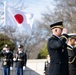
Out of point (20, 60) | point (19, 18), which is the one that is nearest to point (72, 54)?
point (19, 18)

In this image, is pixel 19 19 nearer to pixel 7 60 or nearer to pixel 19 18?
pixel 19 18

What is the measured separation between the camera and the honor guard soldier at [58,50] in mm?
7500

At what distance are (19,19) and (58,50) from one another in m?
4.76

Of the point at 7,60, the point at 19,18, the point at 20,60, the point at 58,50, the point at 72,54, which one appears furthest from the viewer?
the point at 20,60

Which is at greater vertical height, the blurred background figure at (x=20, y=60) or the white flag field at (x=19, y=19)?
the white flag field at (x=19, y=19)

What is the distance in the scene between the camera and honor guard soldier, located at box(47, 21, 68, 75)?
24.6 feet

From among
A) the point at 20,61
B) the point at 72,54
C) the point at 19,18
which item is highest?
the point at 19,18

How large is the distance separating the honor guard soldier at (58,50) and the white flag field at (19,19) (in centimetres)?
446

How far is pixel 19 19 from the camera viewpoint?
1213cm

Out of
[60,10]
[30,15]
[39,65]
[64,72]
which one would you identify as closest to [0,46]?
[60,10]

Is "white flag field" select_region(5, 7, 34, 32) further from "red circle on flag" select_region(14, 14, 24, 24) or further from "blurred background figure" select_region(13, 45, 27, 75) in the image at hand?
"blurred background figure" select_region(13, 45, 27, 75)

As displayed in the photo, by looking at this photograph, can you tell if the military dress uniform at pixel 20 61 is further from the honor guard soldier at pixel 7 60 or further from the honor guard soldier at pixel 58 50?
the honor guard soldier at pixel 58 50

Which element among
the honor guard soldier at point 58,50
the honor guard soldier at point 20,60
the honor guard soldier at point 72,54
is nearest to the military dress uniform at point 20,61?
the honor guard soldier at point 20,60

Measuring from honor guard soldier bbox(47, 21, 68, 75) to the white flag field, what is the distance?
4.46 m
